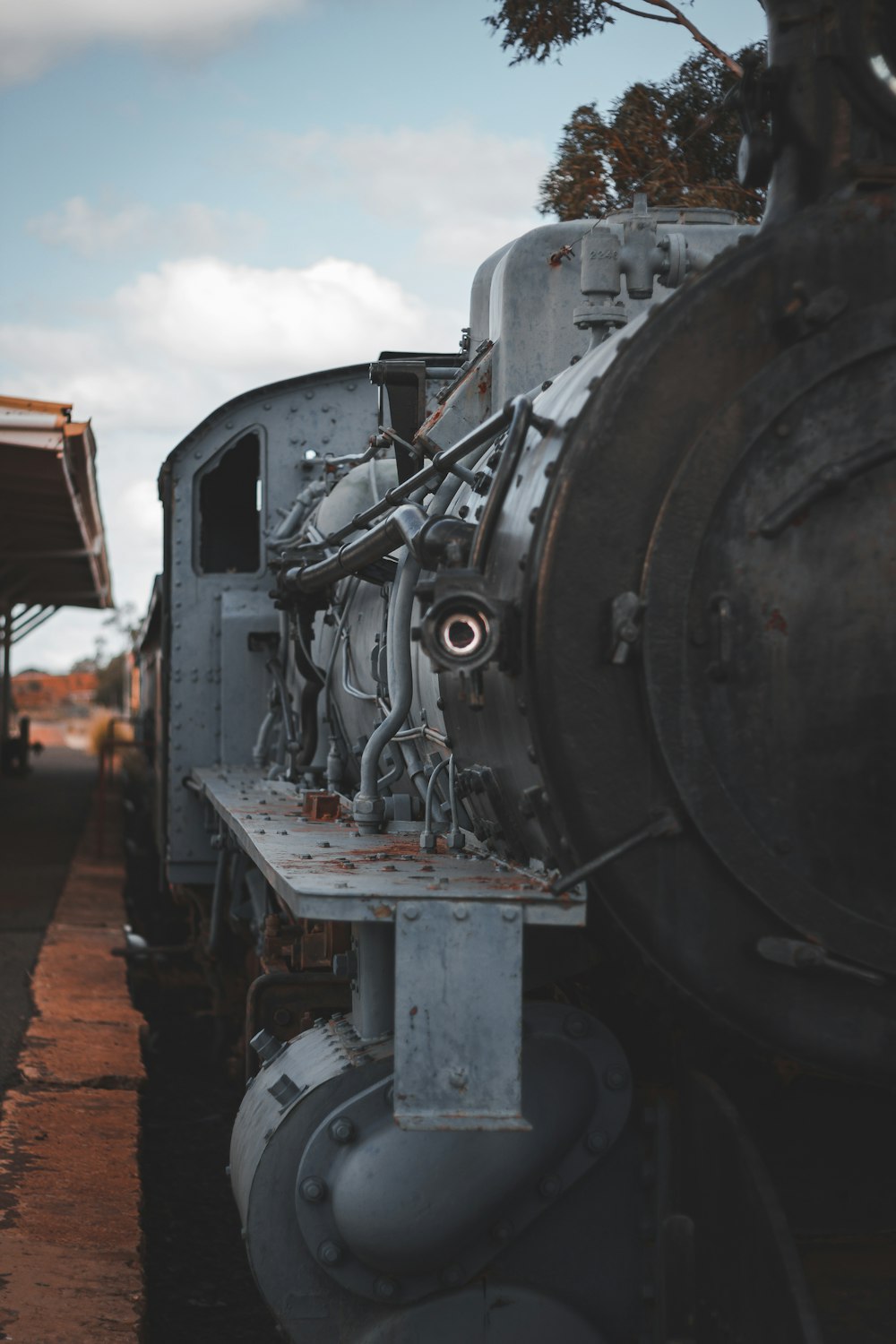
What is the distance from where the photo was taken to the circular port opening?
8.49 feet

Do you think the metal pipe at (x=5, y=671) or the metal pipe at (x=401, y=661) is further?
the metal pipe at (x=5, y=671)

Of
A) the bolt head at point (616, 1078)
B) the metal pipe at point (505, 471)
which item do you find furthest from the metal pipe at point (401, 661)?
the bolt head at point (616, 1078)

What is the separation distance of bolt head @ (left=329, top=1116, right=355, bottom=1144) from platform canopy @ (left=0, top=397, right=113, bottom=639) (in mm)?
8520

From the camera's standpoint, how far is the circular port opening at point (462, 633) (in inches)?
102

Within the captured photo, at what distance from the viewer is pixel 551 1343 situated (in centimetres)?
277

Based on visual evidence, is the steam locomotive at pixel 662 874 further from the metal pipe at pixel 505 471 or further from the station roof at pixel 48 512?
the station roof at pixel 48 512

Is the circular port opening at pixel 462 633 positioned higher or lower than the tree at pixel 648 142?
lower

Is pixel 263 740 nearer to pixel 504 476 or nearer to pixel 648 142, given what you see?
pixel 504 476

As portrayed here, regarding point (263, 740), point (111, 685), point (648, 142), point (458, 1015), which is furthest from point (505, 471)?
point (111, 685)

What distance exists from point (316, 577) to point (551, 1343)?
252 cm

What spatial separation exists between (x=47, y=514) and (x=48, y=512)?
21 cm

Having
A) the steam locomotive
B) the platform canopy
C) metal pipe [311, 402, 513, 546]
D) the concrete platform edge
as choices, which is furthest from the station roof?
the steam locomotive

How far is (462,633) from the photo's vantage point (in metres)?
2.62

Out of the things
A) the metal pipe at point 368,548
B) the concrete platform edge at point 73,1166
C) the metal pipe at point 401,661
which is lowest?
the concrete platform edge at point 73,1166
